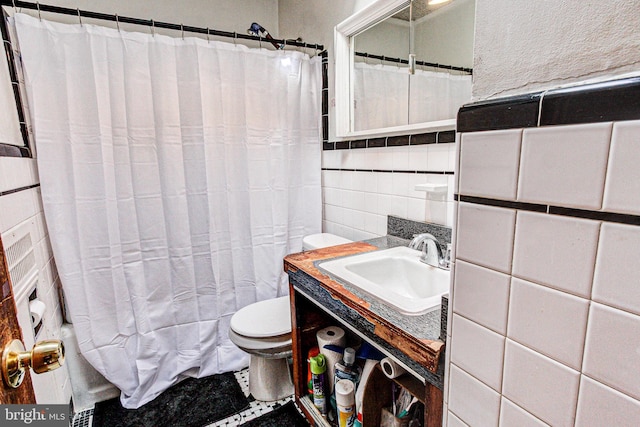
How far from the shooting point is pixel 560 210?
447 millimetres

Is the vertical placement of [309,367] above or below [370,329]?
below

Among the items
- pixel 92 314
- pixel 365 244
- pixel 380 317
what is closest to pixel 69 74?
pixel 92 314

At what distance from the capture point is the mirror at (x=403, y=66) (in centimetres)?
123

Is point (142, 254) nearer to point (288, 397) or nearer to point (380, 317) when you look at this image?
point (288, 397)

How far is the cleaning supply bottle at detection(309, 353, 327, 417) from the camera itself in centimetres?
133

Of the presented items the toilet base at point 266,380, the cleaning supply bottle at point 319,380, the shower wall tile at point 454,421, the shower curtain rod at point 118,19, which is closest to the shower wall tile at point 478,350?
the shower wall tile at point 454,421

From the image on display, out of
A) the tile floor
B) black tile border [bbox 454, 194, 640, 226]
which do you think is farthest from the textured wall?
the tile floor

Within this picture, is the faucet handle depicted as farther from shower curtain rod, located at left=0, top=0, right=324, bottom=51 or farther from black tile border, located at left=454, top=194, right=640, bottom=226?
shower curtain rod, located at left=0, top=0, right=324, bottom=51

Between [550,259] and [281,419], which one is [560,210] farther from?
[281,419]

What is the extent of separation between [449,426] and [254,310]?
1214 mm

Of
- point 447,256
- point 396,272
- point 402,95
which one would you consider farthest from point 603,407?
point 402,95

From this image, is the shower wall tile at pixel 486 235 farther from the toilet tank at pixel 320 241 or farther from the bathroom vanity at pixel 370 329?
the toilet tank at pixel 320 241

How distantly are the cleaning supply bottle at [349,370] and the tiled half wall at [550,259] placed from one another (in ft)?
2.23

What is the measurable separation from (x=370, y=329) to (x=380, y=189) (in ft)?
2.93
